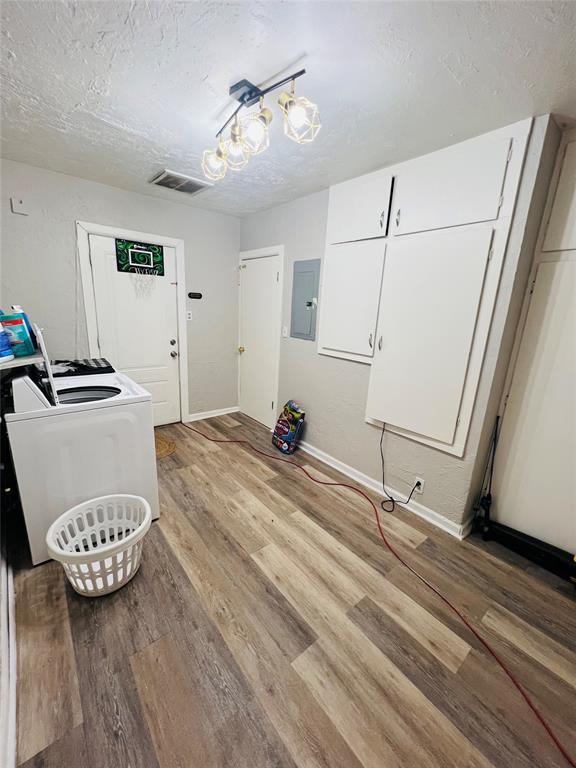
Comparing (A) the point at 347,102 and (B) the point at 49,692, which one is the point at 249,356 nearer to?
(A) the point at 347,102

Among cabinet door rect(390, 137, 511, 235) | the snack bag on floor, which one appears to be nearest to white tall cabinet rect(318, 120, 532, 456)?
cabinet door rect(390, 137, 511, 235)

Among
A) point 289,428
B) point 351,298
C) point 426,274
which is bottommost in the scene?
point 289,428

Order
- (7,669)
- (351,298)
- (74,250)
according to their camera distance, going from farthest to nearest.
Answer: (74,250) < (351,298) < (7,669)

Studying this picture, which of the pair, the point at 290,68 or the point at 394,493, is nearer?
the point at 290,68

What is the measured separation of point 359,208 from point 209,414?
9.36ft

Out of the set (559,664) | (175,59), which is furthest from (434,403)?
(175,59)

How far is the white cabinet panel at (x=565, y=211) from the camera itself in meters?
1.63

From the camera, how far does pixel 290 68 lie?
4.26 ft

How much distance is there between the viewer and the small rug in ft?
9.63

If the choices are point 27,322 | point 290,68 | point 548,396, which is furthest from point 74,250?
point 548,396

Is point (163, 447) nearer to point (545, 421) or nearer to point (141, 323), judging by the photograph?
point (141, 323)

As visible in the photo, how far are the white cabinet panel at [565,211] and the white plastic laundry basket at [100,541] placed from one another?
2.69m

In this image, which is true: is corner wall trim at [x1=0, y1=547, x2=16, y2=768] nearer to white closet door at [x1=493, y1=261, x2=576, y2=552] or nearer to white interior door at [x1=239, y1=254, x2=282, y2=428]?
white interior door at [x1=239, y1=254, x2=282, y2=428]

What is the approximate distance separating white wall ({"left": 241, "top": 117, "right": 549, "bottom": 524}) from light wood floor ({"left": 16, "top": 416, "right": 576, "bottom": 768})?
0.44 meters
